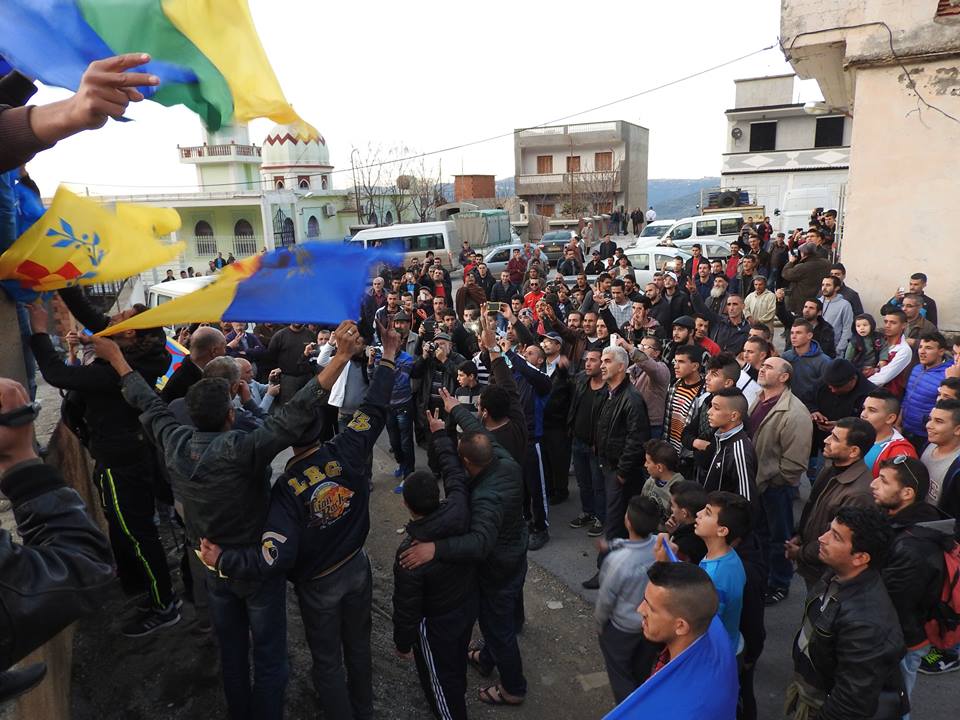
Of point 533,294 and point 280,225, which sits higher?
point 280,225

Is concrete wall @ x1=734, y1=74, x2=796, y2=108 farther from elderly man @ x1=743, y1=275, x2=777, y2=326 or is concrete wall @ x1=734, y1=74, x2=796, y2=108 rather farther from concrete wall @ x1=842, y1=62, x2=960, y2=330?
elderly man @ x1=743, y1=275, x2=777, y2=326

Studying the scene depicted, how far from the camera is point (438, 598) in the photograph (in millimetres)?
3504

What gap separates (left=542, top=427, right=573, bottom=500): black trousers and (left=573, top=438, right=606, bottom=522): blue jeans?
27 centimetres

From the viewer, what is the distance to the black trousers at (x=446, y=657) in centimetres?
356

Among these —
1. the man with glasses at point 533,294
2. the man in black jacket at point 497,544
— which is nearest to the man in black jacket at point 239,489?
the man in black jacket at point 497,544

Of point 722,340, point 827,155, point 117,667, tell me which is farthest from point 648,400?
point 827,155

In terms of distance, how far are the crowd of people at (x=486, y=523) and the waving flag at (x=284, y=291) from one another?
17 cm

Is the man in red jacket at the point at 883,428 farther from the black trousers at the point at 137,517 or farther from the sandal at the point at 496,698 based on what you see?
the black trousers at the point at 137,517

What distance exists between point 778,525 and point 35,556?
4847mm

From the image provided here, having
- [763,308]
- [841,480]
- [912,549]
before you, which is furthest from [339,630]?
[763,308]

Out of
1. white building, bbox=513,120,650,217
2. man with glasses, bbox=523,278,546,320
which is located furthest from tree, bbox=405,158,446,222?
man with glasses, bbox=523,278,546,320

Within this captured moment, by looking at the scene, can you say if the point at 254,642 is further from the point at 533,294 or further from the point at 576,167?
the point at 576,167

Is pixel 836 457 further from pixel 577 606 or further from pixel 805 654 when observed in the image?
pixel 577 606

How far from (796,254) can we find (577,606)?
10774mm
